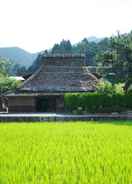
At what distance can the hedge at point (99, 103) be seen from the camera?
90.9 ft

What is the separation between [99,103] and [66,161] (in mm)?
18857

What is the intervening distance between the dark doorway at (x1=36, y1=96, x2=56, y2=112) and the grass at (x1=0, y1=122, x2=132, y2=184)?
1915 cm

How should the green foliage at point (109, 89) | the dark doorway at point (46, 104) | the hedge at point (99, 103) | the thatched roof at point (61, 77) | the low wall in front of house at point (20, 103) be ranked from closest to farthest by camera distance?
the hedge at point (99, 103) → the green foliage at point (109, 89) → the low wall in front of house at point (20, 103) → the thatched roof at point (61, 77) → the dark doorway at point (46, 104)

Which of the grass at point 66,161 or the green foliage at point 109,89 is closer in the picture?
the grass at point 66,161

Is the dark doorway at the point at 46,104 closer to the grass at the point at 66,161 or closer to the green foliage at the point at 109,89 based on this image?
the green foliage at the point at 109,89

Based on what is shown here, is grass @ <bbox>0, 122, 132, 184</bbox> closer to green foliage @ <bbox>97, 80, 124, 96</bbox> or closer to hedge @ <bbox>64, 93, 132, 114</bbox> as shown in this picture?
hedge @ <bbox>64, 93, 132, 114</bbox>

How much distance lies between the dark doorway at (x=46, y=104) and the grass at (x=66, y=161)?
1915 cm

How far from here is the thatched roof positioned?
107 feet

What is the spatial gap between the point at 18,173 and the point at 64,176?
2.68ft

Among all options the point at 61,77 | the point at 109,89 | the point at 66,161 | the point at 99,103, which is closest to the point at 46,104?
the point at 61,77

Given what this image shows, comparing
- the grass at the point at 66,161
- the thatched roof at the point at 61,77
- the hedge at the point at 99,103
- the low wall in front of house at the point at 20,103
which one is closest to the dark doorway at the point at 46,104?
the thatched roof at the point at 61,77

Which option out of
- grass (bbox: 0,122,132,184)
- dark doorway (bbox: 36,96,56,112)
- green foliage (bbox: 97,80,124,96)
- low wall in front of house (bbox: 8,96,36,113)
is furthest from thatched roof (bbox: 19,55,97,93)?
grass (bbox: 0,122,132,184)

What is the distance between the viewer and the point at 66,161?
920cm

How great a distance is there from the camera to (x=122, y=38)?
3472cm
